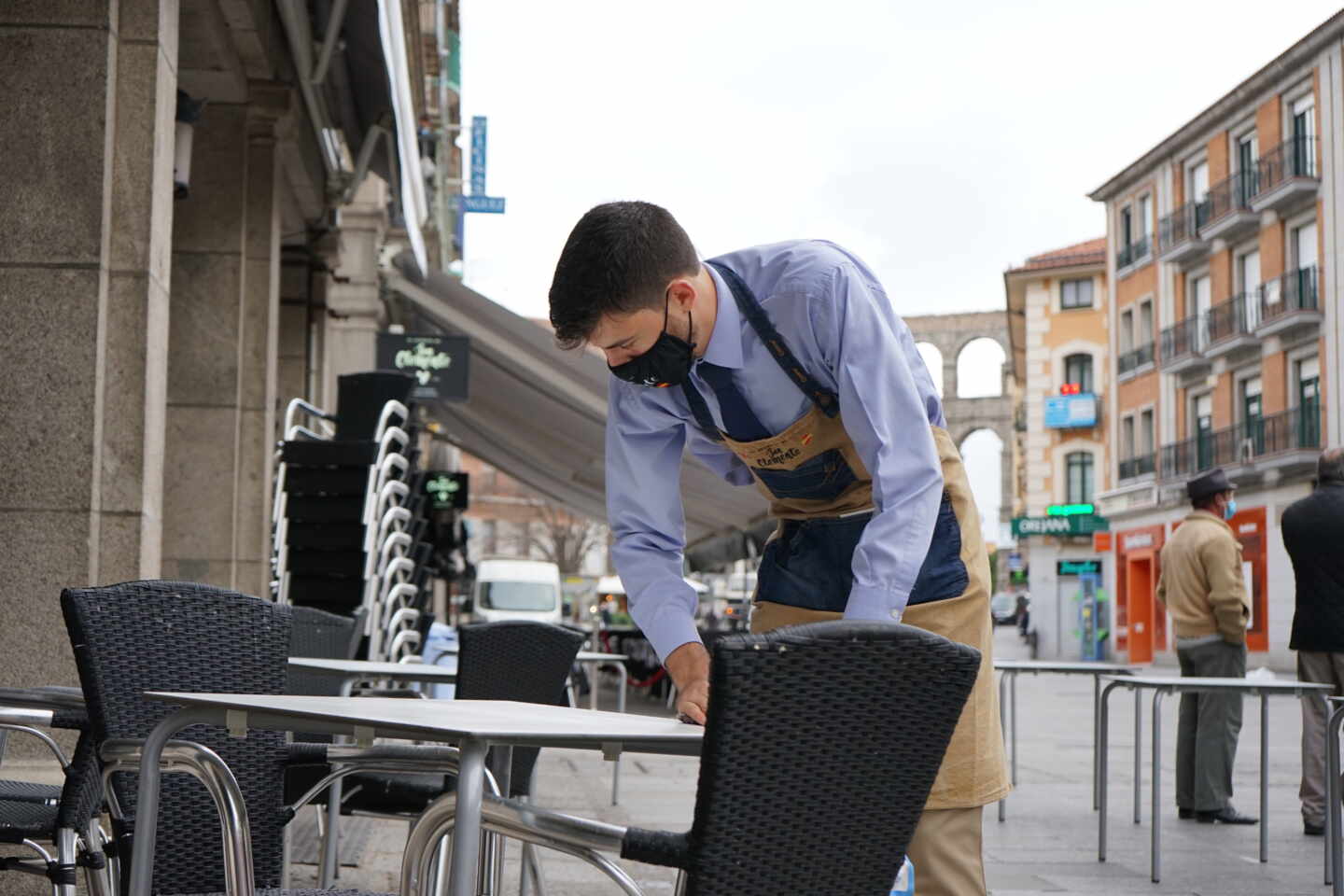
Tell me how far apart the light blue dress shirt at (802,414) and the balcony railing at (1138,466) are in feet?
151

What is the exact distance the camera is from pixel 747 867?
6.78 feet

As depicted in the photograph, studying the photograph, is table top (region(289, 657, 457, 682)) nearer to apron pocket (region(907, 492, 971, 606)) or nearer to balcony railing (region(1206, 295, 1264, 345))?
apron pocket (region(907, 492, 971, 606))

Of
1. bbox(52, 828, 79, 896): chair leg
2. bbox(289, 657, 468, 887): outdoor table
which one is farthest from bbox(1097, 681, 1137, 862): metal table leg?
bbox(52, 828, 79, 896): chair leg

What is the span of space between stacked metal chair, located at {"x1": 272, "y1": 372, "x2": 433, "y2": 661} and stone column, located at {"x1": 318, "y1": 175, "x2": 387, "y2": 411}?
6.36 m

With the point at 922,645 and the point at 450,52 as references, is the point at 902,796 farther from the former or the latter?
the point at 450,52

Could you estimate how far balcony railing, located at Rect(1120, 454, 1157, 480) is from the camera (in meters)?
47.9

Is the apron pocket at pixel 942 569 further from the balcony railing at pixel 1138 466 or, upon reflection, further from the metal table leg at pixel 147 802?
the balcony railing at pixel 1138 466

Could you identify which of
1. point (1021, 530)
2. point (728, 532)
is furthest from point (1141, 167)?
point (728, 532)

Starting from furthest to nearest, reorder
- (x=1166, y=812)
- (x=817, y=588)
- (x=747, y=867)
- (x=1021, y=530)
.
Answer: (x=1021, y=530)
(x=1166, y=812)
(x=817, y=588)
(x=747, y=867)

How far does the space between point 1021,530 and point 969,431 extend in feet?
107

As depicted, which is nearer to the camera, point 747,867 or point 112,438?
point 747,867

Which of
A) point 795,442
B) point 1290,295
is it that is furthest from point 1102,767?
point 1290,295

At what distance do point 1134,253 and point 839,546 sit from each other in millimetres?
48171

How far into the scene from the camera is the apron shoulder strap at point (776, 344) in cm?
284
